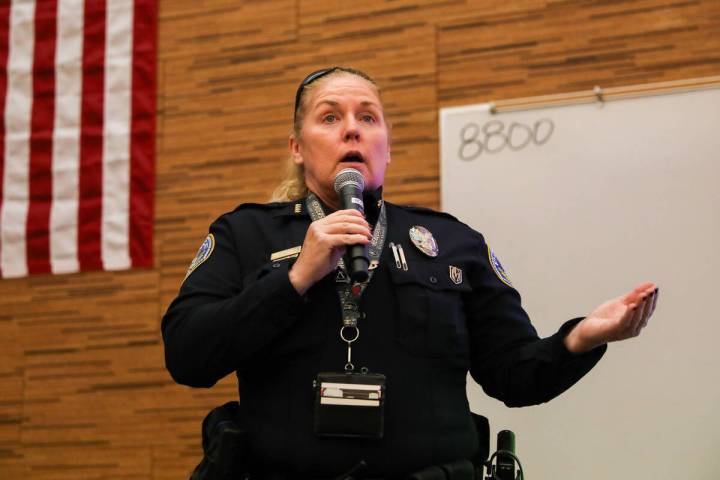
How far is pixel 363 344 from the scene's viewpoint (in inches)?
66.8

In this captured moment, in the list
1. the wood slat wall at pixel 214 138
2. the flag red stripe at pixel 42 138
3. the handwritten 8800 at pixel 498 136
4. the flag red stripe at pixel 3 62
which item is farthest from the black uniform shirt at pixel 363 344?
the flag red stripe at pixel 3 62

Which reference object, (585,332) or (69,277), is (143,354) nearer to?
(69,277)

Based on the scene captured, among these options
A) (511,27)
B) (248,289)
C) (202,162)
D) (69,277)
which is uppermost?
(511,27)

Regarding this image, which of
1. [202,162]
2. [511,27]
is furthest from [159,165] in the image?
[511,27]

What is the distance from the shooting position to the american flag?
13.8 feet

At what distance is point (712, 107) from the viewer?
11.0 feet

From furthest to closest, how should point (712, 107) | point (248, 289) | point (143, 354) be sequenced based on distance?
point (143, 354) < point (712, 107) < point (248, 289)

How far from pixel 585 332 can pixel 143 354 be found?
9.01ft

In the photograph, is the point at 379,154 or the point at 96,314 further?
the point at 96,314

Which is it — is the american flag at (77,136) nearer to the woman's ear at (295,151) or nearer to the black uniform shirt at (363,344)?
the woman's ear at (295,151)

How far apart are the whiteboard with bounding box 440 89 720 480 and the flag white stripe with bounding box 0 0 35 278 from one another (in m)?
2.14

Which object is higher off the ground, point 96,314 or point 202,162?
point 202,162

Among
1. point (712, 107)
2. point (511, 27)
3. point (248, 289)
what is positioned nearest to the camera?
point (248, 289)

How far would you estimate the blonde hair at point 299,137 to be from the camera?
205cm
